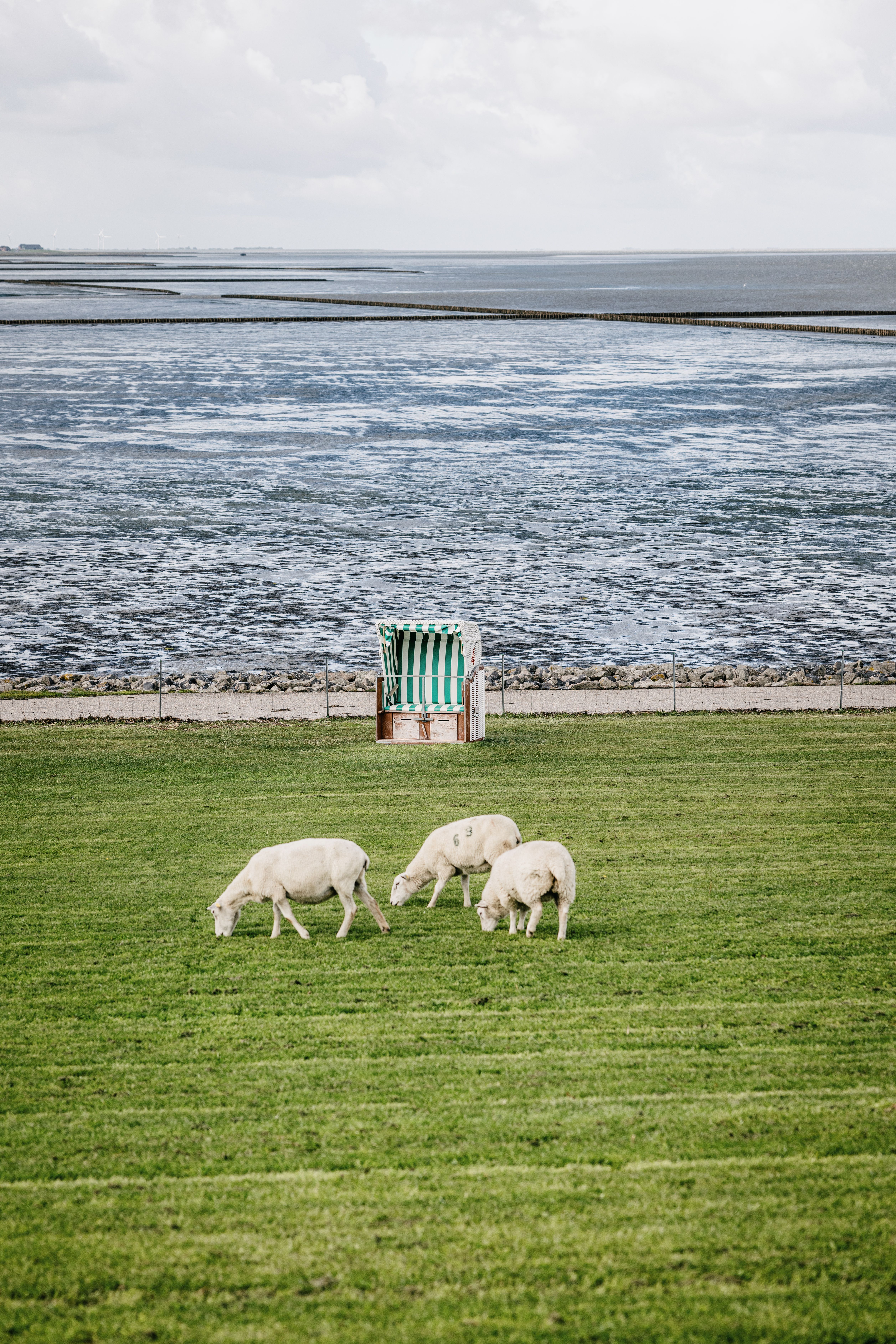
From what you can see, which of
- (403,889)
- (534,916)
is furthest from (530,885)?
(403,889)

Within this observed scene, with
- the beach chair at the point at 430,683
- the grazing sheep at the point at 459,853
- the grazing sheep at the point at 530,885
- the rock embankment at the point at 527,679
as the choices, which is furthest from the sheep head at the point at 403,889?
the rock embankment at the point at 527,679

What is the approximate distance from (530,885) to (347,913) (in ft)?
7.02

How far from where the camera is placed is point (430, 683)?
29.9 meters

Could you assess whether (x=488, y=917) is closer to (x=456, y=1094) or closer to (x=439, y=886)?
(x=439, y=886)

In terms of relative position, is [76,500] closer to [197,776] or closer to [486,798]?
[197,776]

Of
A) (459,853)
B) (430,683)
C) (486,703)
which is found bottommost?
(486,703)

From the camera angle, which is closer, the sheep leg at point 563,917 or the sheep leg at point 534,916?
the sheep leg at point 563,917

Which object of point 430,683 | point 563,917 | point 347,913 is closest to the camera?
point 563,917

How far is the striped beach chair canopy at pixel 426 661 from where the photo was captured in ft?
96.5

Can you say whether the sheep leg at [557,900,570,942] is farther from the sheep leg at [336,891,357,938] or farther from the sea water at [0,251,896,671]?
the sea water at [0,251,896,671]

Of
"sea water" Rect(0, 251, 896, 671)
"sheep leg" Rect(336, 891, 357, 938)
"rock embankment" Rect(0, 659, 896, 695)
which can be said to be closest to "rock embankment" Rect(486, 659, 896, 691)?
"rock embankment" Rect(0, 659, 896, 695)

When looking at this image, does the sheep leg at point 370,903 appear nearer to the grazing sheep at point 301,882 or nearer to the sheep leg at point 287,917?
the grazing sheep at point 301,882

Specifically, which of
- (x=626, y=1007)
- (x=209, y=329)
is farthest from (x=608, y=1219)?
(x=209, y=329)

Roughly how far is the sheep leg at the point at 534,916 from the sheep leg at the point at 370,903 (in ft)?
5.47
